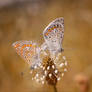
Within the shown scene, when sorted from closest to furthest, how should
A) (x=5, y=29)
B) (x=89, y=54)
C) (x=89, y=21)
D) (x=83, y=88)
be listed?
(x=83, y=88), (x=89, y=54), (x=89, y=21), (x=5, y=29)

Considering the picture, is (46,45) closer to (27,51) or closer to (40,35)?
(27,51)

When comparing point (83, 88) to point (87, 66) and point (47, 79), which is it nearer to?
point (47, 79)

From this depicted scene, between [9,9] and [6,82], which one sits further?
[9,9]

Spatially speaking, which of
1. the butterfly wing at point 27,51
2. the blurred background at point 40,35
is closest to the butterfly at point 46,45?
the butterfly wing at point 27,51

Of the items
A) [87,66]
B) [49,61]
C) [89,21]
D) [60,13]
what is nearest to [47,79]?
[49,61]

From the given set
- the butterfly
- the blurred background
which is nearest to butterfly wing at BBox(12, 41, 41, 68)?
the butterfly

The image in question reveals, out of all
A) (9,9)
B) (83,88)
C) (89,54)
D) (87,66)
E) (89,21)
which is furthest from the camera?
(9,9)

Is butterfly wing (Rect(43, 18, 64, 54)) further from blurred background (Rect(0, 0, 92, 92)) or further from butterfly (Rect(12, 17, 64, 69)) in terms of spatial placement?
blurred background (Rect(0, 0, 92, 92))
